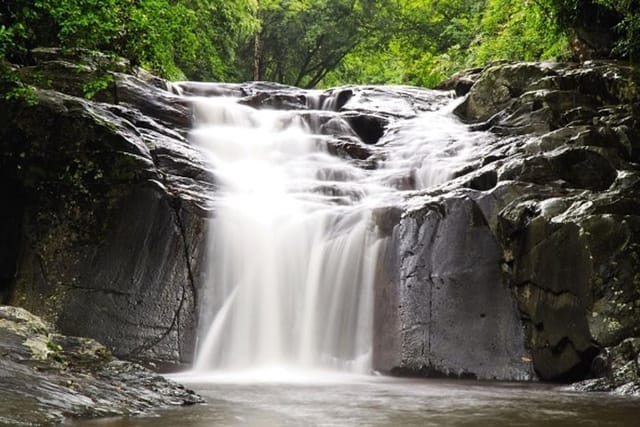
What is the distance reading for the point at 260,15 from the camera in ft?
78.7

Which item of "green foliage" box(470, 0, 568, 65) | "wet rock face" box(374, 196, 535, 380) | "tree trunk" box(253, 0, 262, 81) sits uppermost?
"tree trunk" box(253, 0, 262, 81)

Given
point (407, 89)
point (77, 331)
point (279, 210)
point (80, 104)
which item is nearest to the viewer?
point (77, 331)

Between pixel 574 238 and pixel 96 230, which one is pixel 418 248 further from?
pixel 96 230

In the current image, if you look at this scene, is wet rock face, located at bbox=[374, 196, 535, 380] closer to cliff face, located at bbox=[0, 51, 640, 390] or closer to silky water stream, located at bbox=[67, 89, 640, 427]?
cliff face, located at bbox=[0, 51, 640, 390]

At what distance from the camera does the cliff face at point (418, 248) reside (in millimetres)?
6523

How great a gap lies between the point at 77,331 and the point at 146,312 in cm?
75

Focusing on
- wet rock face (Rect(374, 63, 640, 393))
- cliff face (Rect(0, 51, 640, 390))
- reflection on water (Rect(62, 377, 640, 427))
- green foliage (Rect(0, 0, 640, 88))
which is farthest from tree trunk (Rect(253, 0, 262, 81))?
reflection on water (Rect(62, 377, 640, 427))

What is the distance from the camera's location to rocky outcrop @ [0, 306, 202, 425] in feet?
11.1

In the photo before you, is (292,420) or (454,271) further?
(454,271)

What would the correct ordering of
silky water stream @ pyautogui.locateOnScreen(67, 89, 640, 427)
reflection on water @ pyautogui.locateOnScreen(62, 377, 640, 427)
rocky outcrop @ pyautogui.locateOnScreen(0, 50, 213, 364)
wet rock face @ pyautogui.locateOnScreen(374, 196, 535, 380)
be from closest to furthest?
reflection on water @ pyautogui.locateOnScreen(62, 377, 640, 427) → silky water stream @ pyautogui.locateOnScreen(67, 89, 640, 427) → wet rock face @ pyautogui.locateOnScreen(374, 196, 535, 380) → rocky outcrop @ pyautogui.locateOnScreen(0, 50, 213, 364)

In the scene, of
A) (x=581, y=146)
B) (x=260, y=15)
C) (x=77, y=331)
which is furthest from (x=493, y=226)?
(x=260, y=15)

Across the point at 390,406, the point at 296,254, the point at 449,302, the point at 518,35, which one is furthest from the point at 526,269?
the point at 518,35

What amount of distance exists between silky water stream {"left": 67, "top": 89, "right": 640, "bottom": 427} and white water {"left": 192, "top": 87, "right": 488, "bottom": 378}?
0.6 inches

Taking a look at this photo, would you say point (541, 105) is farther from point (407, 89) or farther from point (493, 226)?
point (407, 89)
